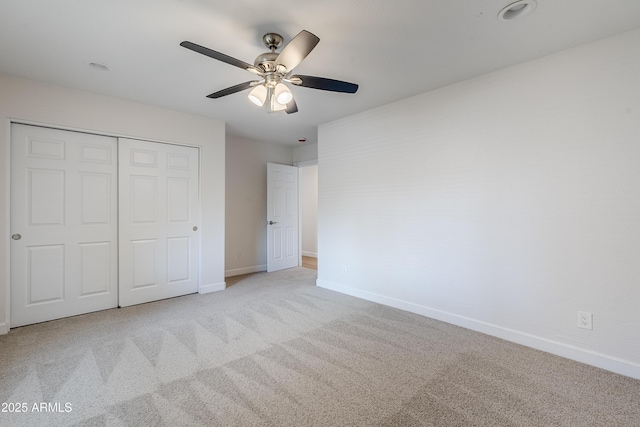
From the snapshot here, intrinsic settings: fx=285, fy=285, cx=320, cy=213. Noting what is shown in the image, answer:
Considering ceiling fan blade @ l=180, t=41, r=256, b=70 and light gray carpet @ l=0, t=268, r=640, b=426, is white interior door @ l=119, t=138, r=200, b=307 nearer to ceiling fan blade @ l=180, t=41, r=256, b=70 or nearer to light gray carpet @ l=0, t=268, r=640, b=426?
light gray carpet @ l=0, t=268, r=640, b=426

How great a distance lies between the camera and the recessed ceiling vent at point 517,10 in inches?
70.5

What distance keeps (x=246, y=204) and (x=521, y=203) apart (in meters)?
4.25

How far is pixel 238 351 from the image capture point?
2.40 meters

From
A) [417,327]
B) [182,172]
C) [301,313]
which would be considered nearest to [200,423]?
[301,313]

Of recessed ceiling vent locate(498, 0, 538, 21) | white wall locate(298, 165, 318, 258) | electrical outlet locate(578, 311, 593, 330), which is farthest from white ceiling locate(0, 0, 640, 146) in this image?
white wall locate(298, 165, 318, 258)

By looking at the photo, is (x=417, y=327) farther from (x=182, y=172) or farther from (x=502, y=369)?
(x=182, y=172)

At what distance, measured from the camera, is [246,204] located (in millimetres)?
5367

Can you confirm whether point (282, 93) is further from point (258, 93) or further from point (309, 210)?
point (309, 210)

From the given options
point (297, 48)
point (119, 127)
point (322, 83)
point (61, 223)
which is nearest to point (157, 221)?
point (61, 223)

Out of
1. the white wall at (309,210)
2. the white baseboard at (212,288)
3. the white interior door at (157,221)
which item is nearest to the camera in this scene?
the white interior door at (157,221)

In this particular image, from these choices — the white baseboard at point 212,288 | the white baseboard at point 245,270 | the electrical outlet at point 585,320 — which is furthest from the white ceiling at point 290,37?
the white baseboard at point 245,270

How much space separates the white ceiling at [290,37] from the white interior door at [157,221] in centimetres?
90

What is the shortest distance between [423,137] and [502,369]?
90.7 inches

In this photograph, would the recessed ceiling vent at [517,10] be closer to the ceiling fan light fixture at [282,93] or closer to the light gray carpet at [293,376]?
the ceiling fan light fixture at [282,93]
